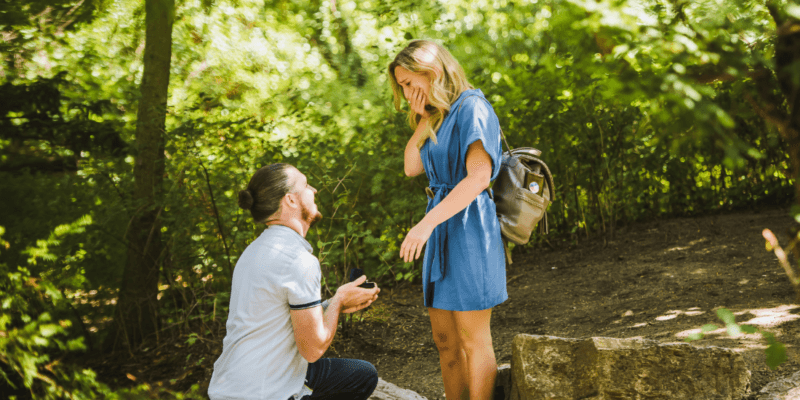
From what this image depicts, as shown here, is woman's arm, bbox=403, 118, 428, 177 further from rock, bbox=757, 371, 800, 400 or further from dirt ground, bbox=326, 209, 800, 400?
rock, bbox=757, 371, 800, 400

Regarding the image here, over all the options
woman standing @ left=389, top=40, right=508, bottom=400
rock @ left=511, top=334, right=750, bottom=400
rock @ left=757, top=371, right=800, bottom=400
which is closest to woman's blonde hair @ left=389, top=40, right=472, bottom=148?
woman standing @ left=389, top=40, right=508, bottom=400

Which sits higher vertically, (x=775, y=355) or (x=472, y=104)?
(x=472, y=104)

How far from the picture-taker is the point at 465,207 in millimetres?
2029

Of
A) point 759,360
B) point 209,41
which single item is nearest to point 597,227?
point 759,360

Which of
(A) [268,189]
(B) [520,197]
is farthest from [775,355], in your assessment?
(A) [268,189]

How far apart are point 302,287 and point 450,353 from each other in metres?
0.84

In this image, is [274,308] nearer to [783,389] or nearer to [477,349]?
[477,349]

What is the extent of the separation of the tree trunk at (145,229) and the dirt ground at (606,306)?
27 cm

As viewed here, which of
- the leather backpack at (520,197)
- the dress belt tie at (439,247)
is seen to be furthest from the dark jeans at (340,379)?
the leather backpack at (520,197)

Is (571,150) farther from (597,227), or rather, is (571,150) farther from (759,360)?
(759,360)

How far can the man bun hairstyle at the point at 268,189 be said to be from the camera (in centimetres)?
196

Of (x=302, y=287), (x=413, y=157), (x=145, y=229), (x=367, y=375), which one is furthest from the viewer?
(x=145, y=229)

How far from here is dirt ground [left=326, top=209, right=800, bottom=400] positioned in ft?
11.2

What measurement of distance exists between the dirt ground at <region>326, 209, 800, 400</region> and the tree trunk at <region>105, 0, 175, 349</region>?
72.2 inches
